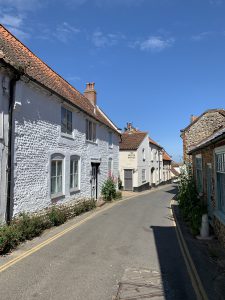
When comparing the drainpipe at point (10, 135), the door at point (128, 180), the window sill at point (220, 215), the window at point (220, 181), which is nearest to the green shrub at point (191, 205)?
the window sill at point (220, 215)

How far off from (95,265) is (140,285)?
1.64 m

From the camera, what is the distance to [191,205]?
13375 mm

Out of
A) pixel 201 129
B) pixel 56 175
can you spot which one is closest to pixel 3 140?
pixel 56 175

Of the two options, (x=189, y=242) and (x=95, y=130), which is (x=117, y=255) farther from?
(x=95, y=130)

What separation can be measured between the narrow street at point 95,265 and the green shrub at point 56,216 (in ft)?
3.43

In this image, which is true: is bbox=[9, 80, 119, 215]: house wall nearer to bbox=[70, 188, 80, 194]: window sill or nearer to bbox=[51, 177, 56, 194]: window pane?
bbox=[70, 188, 80, 194]: window sill

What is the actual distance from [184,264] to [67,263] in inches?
118

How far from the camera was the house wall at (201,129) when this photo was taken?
21.4 metres

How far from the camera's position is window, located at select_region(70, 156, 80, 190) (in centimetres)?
1602

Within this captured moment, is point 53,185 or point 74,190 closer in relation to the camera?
point 53,185

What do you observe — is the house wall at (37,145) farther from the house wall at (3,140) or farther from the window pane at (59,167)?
the house wall at (3,140)

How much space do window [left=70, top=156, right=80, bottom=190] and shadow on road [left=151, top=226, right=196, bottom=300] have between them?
6.17m

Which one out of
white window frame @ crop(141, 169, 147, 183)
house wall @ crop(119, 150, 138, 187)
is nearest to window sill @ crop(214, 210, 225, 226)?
house wall @ crop(119, 150, 138, 187)

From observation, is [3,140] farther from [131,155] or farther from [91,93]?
[131,155]
